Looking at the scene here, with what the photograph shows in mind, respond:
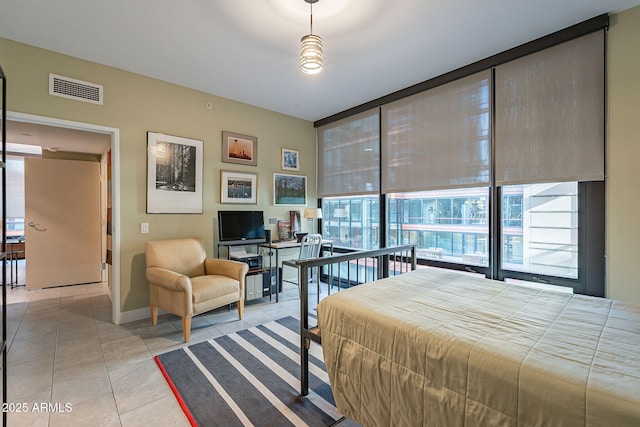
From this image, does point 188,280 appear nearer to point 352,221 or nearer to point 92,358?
point 92,358

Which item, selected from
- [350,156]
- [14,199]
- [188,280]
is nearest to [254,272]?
[188,280]

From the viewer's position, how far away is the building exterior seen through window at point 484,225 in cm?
263

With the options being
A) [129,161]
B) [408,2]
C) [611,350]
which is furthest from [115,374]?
[408,2]

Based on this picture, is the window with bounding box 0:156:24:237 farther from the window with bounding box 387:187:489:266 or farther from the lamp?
the window with bounding box 387:187:489:266

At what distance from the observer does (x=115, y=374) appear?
2.18 m

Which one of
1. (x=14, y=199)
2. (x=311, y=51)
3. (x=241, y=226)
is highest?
(x=311, y=51)

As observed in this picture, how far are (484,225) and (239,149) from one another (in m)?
3.24

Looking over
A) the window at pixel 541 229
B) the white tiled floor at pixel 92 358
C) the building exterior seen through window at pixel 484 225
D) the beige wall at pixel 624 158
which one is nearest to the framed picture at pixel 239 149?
the building exterior seen through window at pixel 484 225

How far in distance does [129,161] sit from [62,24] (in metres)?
1.29

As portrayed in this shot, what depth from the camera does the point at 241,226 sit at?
3.96 metres

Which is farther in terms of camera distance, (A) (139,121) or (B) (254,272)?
Result: (B) (254,272)

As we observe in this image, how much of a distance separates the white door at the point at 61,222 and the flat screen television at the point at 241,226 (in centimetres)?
282

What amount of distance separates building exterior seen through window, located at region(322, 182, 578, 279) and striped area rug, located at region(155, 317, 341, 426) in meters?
1.94

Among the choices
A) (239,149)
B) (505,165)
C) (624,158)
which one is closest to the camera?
(624,158)
